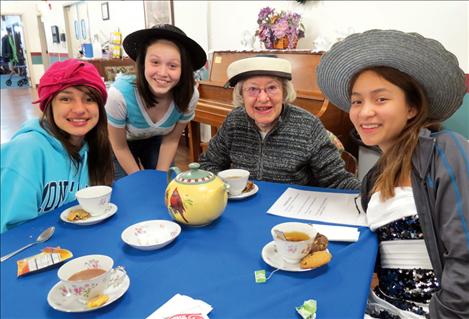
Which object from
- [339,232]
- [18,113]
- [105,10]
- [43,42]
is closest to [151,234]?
[339,232]

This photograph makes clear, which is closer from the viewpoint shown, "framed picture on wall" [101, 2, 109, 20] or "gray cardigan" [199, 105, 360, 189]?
"gray cardigan" [199, 105, 360, 189]

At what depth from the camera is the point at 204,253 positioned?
0.88m

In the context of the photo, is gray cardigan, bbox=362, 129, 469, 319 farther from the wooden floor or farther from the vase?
the wooden floor

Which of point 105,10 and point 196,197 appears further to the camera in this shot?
point 105,10

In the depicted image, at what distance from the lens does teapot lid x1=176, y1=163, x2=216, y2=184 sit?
0.99 m

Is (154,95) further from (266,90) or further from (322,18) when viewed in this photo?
(322,18)

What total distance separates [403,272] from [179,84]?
1.36 metres

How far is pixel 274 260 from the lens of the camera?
0.84 metres

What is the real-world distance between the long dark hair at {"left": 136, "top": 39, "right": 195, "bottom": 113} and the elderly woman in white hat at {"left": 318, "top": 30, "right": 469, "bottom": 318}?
91 centimetres

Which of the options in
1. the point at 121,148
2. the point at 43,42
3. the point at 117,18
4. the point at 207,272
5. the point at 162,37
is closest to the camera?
the point at 207,272

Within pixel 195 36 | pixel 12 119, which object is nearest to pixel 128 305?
pixel 195 36

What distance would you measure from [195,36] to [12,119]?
14.0ft

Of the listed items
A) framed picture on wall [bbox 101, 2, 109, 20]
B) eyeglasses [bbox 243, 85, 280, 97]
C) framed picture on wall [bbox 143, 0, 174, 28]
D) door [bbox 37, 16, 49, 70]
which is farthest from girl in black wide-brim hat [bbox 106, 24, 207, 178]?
door [bbox 37, 16, 49, 70]

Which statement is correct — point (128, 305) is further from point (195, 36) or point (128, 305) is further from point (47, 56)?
point (47, 56)
